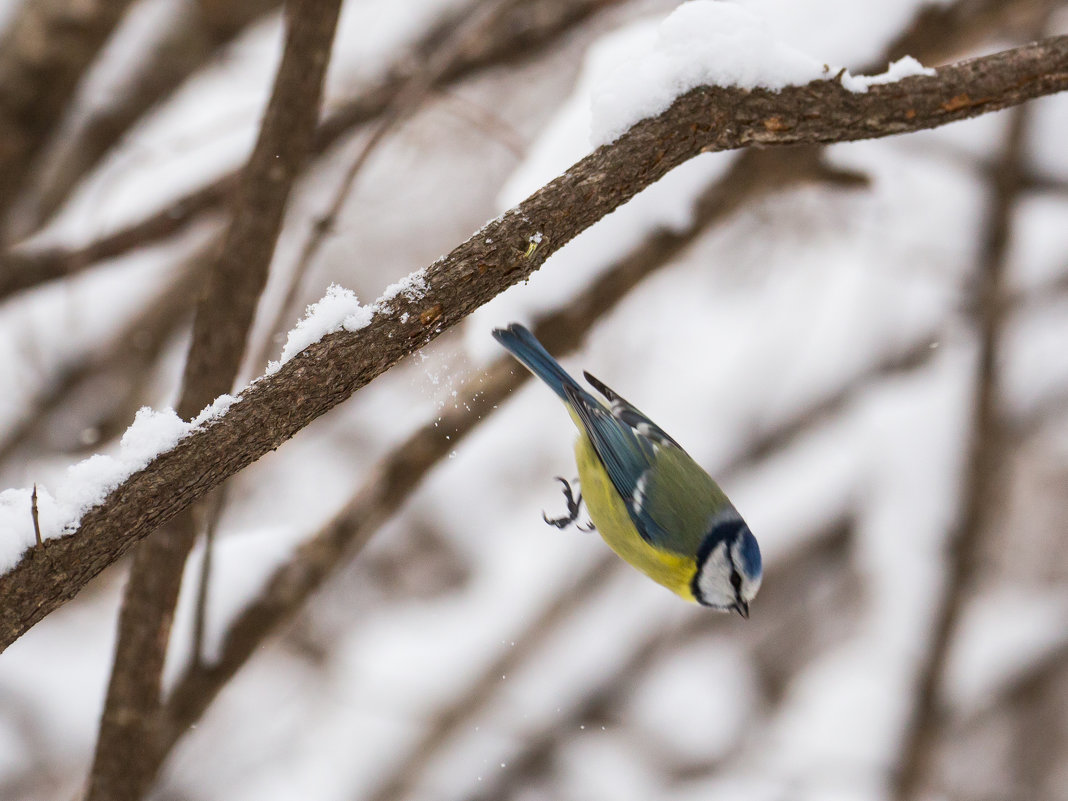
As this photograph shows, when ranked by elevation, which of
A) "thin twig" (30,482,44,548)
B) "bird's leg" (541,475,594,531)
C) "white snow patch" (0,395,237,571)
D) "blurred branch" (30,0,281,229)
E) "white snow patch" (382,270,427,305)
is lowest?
"thin twig" (30,482,44,548)

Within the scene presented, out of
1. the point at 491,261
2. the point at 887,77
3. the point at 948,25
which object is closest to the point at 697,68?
the point at 887,77

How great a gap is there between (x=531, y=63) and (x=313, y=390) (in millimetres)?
2909

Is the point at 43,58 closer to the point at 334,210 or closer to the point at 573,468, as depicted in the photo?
the point at 334,210

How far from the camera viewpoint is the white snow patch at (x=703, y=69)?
1579 mm

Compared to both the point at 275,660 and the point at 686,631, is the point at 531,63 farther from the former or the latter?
the point at 275,660


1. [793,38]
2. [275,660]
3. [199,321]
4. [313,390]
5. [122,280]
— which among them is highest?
[122,280]

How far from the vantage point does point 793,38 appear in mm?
2605

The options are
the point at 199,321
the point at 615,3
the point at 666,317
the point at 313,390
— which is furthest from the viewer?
the point at 666,317

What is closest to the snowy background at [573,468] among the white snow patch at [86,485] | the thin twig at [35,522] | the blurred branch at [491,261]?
the blurred branch at [491,261]

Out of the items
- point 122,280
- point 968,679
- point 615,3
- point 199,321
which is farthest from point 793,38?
point 968,679

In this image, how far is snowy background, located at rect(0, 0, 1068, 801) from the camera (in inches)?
130

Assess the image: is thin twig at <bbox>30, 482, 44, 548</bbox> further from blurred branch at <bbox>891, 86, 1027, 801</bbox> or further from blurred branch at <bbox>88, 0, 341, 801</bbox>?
blurred branch at <bbox>891, 86, 1027, 801</bbox>

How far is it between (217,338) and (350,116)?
1756 mm

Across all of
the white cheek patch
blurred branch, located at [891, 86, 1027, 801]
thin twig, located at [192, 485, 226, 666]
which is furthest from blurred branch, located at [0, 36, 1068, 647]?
blurred branch, located at [891, 86, 1027, 801]
